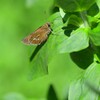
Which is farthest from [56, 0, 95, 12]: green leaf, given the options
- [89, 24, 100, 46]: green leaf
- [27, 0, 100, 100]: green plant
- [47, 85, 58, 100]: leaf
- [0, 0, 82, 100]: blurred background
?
[0, 0, 82, 100]: blurred background

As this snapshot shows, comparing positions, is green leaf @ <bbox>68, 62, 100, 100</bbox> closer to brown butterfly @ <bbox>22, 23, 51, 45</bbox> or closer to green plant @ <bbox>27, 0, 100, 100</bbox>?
green plant @ <bbox>27, 0, 100, 100</bbox>

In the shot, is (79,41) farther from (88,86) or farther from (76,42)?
(88,86)

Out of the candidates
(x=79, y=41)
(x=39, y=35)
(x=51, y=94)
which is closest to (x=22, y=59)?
(x=51, y=94)

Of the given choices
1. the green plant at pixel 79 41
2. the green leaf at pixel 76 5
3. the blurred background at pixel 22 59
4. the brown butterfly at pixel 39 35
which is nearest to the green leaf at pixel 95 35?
the green plant at pixel 79 41

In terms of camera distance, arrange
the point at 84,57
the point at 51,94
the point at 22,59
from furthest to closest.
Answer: the point at 22,59 < the point at 51,94 < the point at 84,57

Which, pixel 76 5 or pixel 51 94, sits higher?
pixel 76 5

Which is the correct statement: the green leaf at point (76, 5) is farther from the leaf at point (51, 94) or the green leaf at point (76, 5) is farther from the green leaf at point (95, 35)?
the leaf at point (51, 94)
